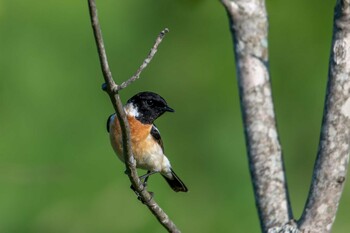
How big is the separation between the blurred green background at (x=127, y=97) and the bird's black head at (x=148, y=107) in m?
2.77

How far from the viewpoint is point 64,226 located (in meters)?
8.30

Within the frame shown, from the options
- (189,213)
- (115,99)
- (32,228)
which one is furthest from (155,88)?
(115,99)

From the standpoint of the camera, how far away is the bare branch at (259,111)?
4.46m

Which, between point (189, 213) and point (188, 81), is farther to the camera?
point (188, 81)

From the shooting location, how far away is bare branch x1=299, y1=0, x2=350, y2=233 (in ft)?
13.4

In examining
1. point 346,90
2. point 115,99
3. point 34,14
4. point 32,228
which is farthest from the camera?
point 34,14

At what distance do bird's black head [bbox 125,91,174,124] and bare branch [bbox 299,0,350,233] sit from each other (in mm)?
1168

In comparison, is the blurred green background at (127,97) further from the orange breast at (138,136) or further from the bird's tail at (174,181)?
the orange breast at (138,136)

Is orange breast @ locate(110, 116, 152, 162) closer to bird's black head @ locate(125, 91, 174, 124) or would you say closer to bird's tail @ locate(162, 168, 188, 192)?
bird's black head @ locate(125, 91, 174, 124)

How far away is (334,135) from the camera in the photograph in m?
4.11

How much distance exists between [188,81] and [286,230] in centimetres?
468

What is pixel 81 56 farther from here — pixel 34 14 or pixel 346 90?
pixel 346 90

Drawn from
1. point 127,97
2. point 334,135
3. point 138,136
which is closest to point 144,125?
point 138,136

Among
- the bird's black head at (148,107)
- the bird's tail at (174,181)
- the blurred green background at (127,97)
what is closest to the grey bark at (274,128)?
the bird's black head at (148,107)
